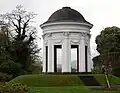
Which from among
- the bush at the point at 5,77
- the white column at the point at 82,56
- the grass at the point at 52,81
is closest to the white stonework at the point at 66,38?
the white column at the point at 82,56

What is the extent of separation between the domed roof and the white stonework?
2.87ft

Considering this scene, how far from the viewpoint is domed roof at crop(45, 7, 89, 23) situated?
1698 inches

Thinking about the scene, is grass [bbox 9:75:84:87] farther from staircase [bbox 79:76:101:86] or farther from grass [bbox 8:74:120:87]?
staircase [bbox 79:76:101:86]

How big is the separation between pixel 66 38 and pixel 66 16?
3165mm

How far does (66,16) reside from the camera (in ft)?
142

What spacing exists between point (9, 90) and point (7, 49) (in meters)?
33.4

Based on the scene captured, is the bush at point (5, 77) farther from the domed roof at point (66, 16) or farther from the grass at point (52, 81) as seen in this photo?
the domed roof at point (66, 16)

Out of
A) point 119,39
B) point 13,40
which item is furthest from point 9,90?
point 119,39

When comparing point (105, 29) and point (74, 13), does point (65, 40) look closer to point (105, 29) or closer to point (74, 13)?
point (74, 13)

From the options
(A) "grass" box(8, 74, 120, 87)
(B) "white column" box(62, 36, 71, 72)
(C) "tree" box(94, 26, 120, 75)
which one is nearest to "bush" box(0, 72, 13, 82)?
(A) "grass" box(8, 74, 120, 87)

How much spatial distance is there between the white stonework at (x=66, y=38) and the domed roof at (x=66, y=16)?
87cm

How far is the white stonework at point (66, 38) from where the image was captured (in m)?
42.7

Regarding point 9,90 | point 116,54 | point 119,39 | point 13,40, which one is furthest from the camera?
point 119,39

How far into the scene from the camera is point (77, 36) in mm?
43188
